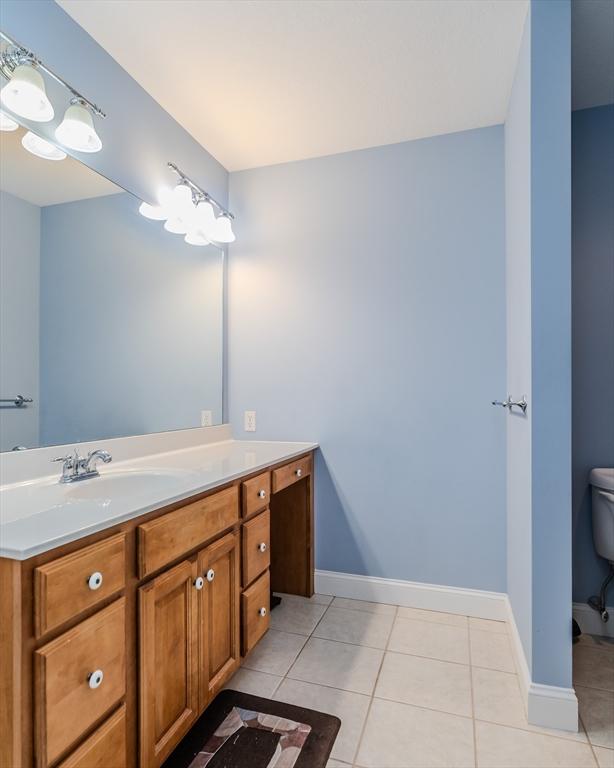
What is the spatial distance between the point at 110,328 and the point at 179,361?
474 millimetres

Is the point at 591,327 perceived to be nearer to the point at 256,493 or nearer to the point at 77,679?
the point at 256,493

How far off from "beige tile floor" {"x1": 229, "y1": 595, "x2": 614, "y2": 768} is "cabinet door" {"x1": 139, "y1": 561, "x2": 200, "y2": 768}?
0.44m

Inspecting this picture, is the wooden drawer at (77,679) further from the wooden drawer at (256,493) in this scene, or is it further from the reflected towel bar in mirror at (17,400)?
the reflected towel bar in mirror at (17,400)

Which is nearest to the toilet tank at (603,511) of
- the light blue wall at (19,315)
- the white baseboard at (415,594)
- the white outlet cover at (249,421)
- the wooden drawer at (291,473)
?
the white baseboard at (415,594)

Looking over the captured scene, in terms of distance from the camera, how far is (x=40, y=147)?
1445 mm

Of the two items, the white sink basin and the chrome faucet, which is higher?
the chrome faucet

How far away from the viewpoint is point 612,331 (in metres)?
2.02

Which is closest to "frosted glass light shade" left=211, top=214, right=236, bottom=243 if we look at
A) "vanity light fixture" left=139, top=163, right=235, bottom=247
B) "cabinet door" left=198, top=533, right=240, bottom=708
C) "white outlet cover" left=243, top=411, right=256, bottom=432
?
"vanity light fixture" left=139, top=163, right=235, bottom=247

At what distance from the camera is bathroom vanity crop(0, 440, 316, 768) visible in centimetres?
80

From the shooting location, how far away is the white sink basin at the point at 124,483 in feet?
4.46

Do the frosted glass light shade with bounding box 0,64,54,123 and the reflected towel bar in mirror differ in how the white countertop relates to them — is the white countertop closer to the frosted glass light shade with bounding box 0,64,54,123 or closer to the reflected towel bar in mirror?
the reflected towel bar in mirror

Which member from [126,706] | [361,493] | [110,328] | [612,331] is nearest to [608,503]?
[612,331]

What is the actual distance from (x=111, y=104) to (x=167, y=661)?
2.03 m

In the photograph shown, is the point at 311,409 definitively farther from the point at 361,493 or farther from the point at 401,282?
the point at 401,282
